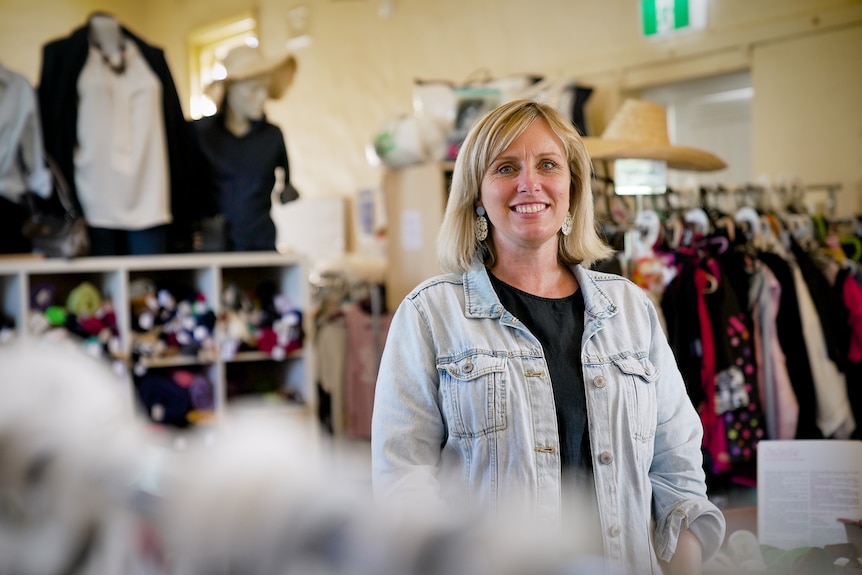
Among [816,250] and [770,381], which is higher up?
[816,250]

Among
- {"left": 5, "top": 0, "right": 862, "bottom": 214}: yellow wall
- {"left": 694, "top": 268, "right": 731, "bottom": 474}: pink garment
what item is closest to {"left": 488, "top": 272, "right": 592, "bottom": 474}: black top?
{"left": 694, "top": 268, "right": 731, "bottom": 474}: pink garment

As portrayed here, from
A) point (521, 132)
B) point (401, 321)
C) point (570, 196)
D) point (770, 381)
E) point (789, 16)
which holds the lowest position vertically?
point (770, 381)

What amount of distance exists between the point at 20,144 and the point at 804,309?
314 cm

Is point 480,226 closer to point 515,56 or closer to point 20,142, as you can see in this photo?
point 20,142

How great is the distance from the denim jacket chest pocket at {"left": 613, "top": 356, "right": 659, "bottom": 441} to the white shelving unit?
7.25 ft

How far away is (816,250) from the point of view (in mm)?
3520

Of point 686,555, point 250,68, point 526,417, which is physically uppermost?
point 250,68

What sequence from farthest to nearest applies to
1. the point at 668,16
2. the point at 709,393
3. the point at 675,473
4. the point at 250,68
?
the point at 668,16 < the point at 250,68 < the point at 709,393 < the point at 675,473

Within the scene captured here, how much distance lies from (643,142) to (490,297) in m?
1.89

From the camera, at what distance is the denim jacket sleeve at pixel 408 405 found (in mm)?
1447

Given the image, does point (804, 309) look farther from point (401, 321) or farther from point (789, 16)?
point (401, 321)

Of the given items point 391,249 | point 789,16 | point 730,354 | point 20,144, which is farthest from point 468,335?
point 789,16

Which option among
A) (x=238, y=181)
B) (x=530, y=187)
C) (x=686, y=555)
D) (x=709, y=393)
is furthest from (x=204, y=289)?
(x=686, y=555)

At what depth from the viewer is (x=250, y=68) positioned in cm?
399
